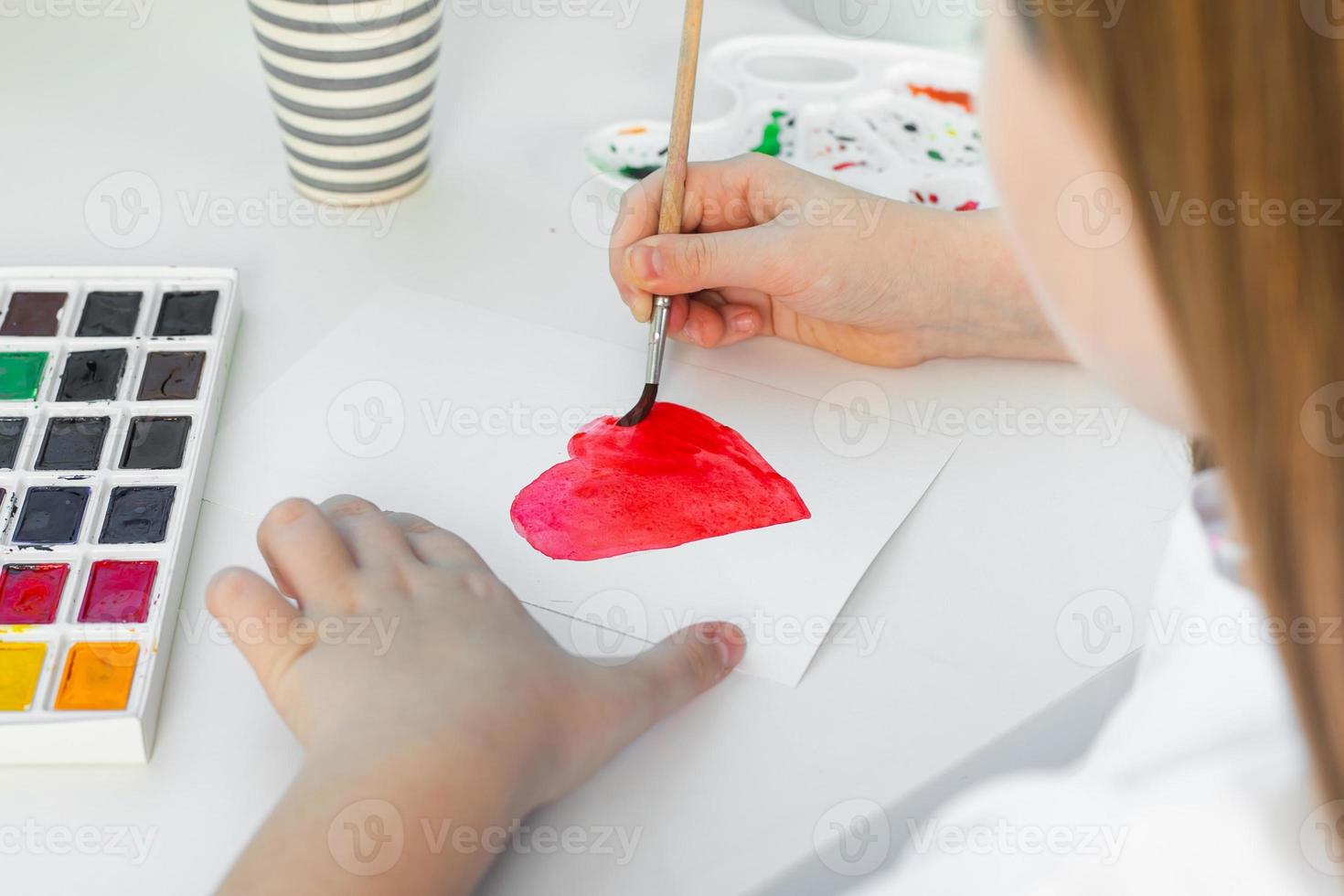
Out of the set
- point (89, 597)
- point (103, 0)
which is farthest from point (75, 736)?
point (103, 0)

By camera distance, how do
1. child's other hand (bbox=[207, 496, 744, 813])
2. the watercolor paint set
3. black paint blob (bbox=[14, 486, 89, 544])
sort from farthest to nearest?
1. the watercolor paint set
2. black paint blob (bbox=[14, 486, 89, 544])
3. child's other hand (bbox=[207, 496, 744, 813])

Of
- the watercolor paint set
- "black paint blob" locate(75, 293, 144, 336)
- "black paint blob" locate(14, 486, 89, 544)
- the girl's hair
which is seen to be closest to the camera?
the girl's hair

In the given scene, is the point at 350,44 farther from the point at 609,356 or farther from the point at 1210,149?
the point at 1210,149

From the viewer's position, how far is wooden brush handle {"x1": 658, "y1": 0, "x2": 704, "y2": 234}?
0.78m

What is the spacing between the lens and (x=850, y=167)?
41.1 inches

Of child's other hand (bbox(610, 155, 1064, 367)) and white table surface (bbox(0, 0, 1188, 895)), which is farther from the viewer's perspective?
child's other hand (bbox(610, 155, 1064, 367))

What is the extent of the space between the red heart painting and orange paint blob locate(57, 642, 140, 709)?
232mm

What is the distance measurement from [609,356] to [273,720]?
1.18 feet

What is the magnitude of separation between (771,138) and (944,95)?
0.59 feet

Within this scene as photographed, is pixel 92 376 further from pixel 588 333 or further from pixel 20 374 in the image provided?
pixel 588 333

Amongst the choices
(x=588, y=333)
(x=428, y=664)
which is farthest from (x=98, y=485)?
(x=588, y=333)

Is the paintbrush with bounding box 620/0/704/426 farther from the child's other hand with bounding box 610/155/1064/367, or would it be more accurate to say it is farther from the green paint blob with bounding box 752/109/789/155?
the green paint blob with bounding box 752/109/789/155

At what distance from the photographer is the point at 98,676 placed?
622 millimetres

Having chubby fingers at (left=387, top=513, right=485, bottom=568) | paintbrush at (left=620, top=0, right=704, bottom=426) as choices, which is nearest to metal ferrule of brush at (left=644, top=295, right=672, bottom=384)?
paintbrush at (left=620, top=0, right=704, bottom=426)
